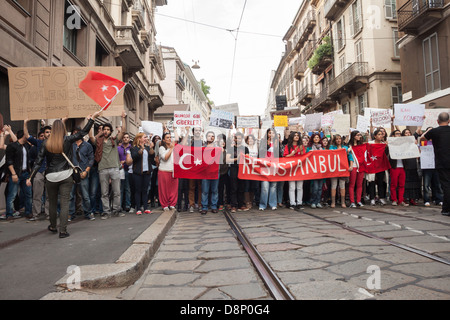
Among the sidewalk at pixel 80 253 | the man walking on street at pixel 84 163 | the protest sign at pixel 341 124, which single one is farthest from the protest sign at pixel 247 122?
the sidewalk at pixel 80 253

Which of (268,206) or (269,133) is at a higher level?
(269,133)

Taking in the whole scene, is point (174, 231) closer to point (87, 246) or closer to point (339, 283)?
point (87, 246)

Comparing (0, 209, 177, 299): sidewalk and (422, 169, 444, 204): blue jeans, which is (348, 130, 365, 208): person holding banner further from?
(0, 209, 177, 299): sidewalk

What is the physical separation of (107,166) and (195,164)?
1974 mm

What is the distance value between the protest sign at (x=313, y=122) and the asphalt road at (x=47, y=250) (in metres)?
6.02

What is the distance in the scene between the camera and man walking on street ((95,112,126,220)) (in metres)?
6.86

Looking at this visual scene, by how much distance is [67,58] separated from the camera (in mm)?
11500

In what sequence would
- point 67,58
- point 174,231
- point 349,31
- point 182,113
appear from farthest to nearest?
point 349,31
point 67,58
point 182,113
point 174,231

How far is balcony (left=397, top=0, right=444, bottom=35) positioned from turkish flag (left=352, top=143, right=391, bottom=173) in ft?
32.6

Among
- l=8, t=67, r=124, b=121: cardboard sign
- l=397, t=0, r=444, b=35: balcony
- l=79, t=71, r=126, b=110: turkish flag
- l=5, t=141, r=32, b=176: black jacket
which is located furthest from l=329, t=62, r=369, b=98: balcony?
l=5, t=141, r=32, b=176: black jacket
